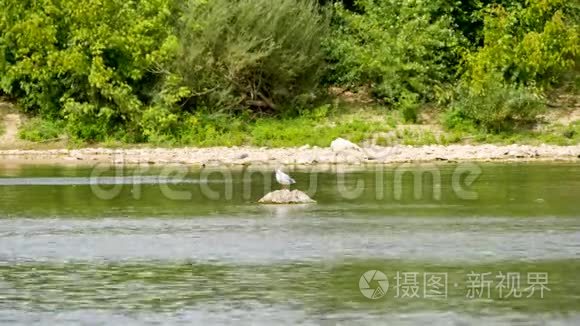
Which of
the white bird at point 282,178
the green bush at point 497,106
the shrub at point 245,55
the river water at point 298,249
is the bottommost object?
the river water at point 298,249

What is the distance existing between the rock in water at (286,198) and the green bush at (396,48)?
1387 cm

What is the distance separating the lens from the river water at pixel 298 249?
15625 mm

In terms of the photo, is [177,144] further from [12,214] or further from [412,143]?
[12,214]

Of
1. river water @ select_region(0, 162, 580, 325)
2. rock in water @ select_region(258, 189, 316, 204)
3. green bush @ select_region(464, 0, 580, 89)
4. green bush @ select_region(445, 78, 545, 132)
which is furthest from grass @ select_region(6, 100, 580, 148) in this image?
rock in water @ select_region(258, 189, 316, 204)

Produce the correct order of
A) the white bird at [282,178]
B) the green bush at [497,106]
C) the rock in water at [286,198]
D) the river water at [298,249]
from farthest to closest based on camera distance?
the green bush at [497,106] → the white bird at [282,178] → the rock in water at [286,198] → the river water at [298,249]

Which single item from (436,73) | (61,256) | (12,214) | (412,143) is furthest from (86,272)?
(436,73)

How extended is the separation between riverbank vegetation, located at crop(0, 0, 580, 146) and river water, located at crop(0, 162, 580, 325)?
634 centimetres

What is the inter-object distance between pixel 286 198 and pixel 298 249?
6.20m

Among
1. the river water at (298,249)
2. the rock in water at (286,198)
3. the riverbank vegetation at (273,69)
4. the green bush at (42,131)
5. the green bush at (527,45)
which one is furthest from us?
the green bush at (42,131)

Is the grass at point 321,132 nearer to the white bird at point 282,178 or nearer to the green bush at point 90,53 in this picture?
the green bush at point 90,53

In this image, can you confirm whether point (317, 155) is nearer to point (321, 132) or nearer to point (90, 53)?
point (321, 132)

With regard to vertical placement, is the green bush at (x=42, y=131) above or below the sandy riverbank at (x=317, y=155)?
above

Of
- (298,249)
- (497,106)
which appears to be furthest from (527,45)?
(298,249)

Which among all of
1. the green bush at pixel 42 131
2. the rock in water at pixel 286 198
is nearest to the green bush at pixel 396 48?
the green bush at pixel 42 131
